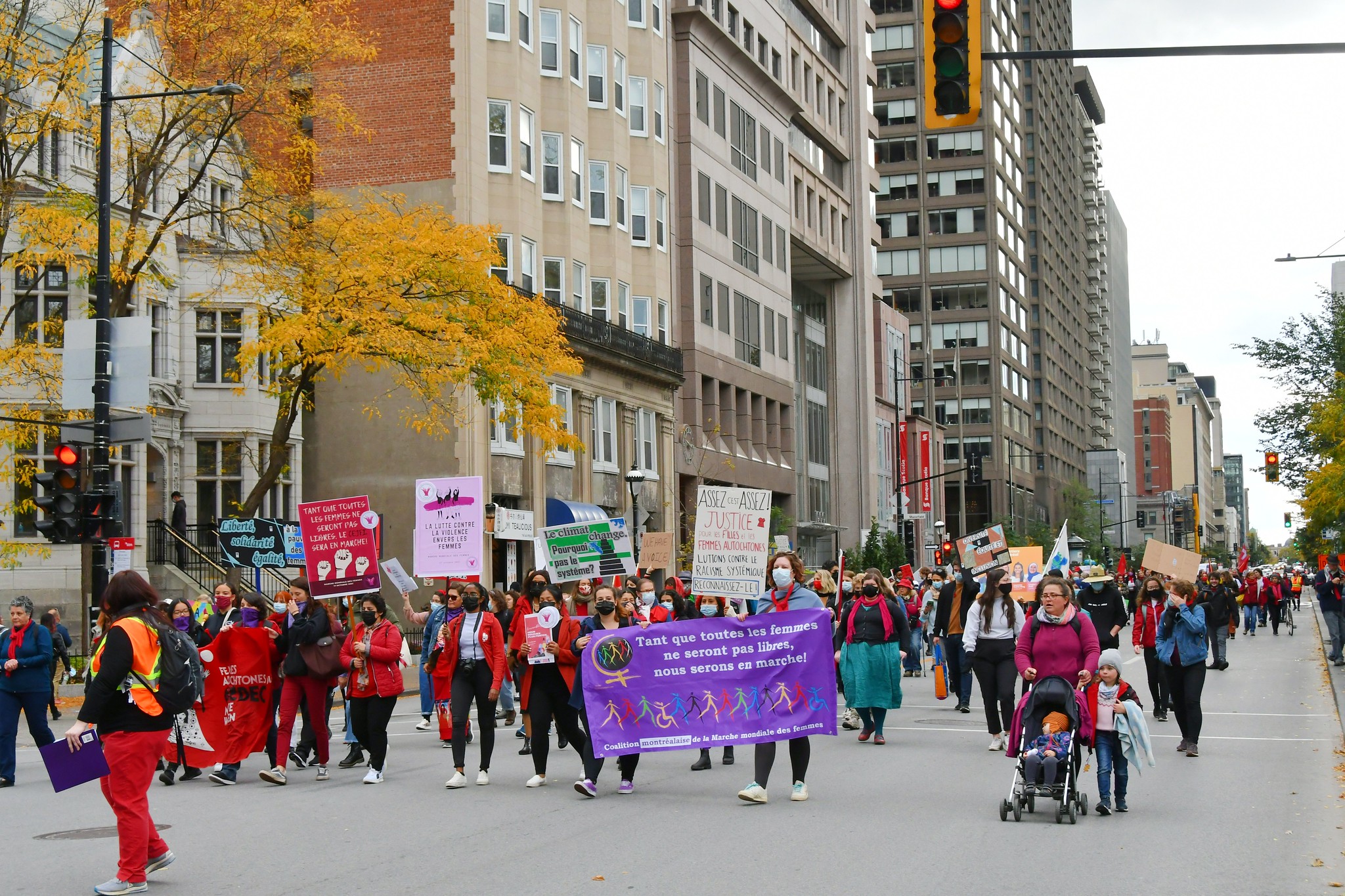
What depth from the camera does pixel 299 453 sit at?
39188 millimetres

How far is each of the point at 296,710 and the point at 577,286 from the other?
1232 inches

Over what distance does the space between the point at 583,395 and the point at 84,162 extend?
15824mm

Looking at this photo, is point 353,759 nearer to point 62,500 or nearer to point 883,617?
point 883,617

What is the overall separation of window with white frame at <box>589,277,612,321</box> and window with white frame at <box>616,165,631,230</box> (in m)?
2.08

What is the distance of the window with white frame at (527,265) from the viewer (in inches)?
1638

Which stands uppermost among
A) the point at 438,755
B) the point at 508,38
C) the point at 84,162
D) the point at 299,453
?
the point at 508,38

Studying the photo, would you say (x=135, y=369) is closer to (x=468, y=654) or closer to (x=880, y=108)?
(x=468, y=654)

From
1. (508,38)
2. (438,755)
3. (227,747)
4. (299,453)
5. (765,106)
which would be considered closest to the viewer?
(227,747)

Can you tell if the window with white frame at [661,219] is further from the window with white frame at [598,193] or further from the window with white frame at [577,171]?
the window with white frame at [577,171]

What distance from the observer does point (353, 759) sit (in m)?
15.5

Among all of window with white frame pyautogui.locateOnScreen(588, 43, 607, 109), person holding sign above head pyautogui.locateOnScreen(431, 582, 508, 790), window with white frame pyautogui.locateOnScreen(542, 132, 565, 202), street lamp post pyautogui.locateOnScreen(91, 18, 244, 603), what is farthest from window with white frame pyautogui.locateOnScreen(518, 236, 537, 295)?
person holding sign above head pyautogui.locateOnScreen(431, 582, 508, 790)

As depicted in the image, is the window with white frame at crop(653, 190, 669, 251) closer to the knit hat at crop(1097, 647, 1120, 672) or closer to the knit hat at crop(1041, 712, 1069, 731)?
the knit hat at crop(1097, 647, 1120, 672)

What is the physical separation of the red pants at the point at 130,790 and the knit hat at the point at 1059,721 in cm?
620

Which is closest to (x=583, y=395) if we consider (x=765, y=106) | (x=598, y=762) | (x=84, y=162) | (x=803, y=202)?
(x=84, y=162)
